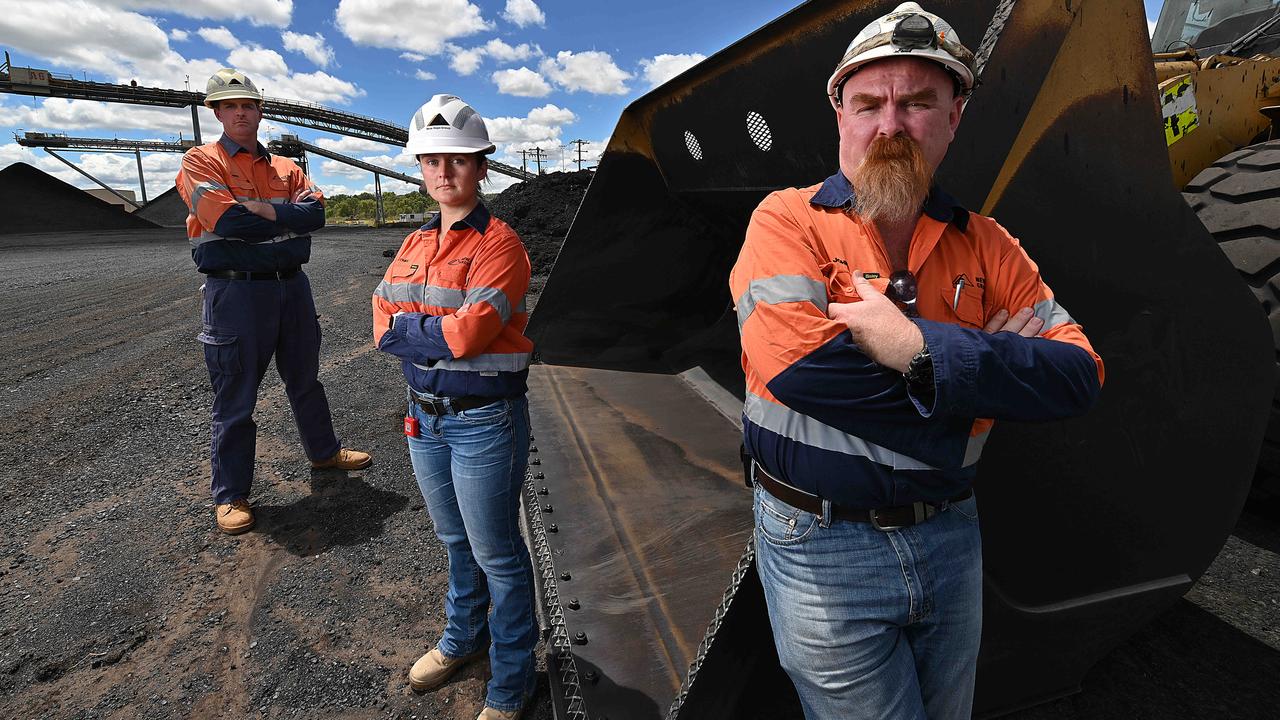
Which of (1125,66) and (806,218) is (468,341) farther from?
(1125,66)

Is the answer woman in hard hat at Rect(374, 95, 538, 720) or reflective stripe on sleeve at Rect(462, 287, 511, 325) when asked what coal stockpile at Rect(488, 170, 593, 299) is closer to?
woman in hard hat at Rect(374, 95, 538, 720)

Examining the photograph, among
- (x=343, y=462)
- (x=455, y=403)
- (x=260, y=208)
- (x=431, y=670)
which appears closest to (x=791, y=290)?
(x=455, y=403)

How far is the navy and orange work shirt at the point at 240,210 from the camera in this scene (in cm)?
325

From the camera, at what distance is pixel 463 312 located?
1918 mm

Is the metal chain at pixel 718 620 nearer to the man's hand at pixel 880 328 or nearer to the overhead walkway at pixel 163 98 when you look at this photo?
the man's hand at pixel 880 328

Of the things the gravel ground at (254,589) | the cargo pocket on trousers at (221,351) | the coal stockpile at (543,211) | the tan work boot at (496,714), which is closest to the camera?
the tan work boot at (496,714)

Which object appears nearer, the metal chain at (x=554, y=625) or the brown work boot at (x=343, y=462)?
the metal chain at (x=554, y=625)

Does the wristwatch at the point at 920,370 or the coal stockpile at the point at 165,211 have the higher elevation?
the wristwatch at the point at 920,370

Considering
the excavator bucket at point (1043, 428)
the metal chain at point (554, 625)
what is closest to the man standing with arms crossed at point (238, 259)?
the metal chain at point (554, 625)

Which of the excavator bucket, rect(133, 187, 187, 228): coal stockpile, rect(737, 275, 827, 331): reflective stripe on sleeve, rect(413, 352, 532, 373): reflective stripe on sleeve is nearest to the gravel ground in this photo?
the excavator bucket

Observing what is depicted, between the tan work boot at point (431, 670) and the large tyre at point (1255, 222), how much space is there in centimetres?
318

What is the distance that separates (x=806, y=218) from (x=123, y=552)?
11.3ft

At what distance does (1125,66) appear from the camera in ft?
5.19

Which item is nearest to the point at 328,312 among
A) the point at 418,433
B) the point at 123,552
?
the point at 123,552
